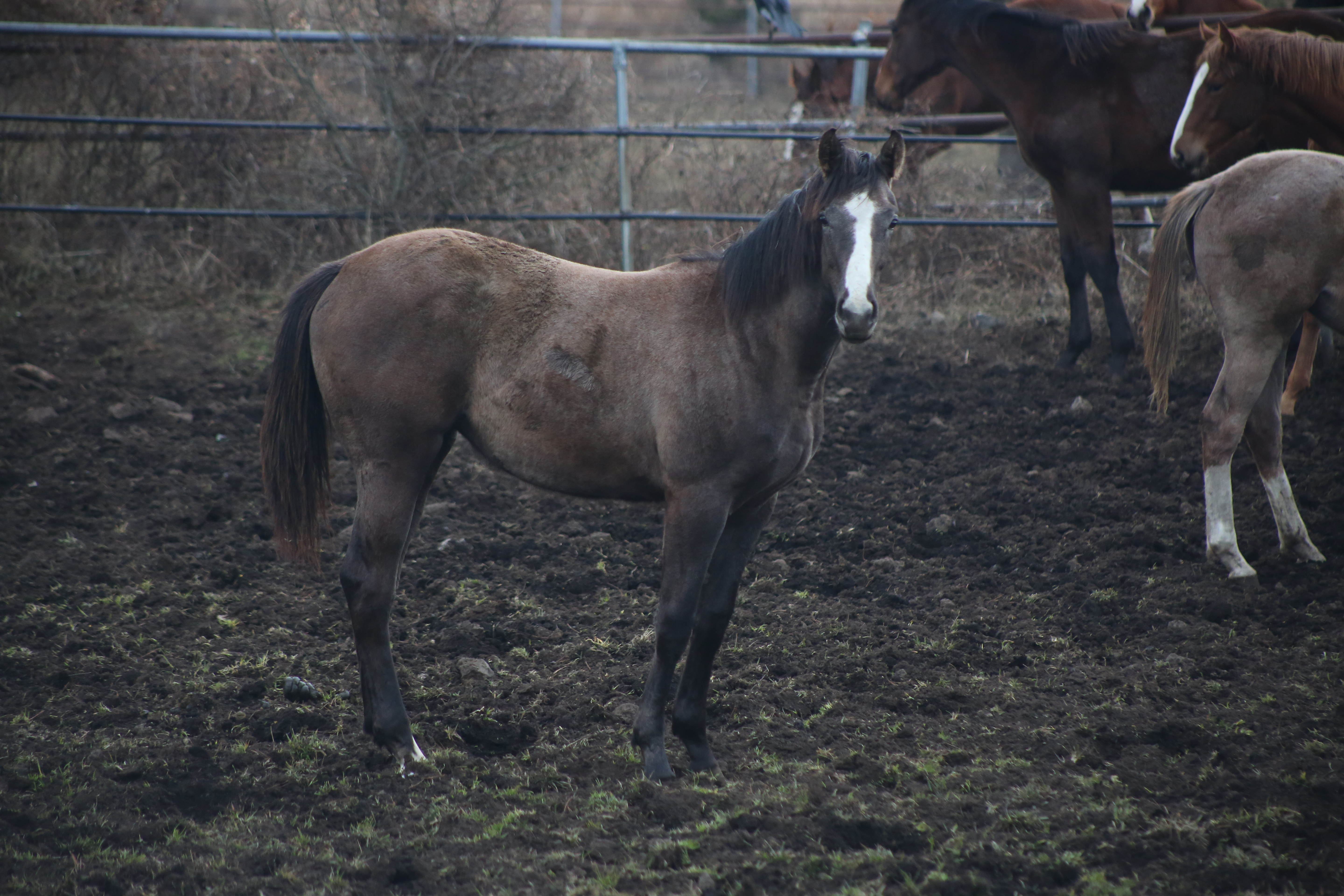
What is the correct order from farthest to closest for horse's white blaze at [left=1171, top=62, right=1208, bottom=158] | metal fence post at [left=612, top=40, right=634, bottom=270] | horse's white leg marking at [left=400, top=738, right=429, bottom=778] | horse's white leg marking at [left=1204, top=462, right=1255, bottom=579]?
metal fence post at [left=612, top=40, right=634, bottom=270] → horse's white blaze at [left=1171, top=62, right=1208, bottom=158] → horse's white leg marking at [left=1204, top=462, right=1255, bottom=579] → horse's white leg marking at [left=400, top=738, right=429, bottom=778]

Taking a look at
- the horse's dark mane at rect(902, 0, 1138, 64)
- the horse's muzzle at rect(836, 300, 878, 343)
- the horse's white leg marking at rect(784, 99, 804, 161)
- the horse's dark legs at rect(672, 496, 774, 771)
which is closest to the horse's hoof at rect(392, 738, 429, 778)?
the horse's dark legs at rect(672, 496, 774, 771)

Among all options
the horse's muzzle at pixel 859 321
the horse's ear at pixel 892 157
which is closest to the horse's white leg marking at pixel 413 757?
the horse's muzzle at pixel 859 321

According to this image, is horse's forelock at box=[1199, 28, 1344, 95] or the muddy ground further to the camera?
horse's forelock at box=[1199, 28, 1344, 95]

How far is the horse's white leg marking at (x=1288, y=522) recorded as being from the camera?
4.51 m

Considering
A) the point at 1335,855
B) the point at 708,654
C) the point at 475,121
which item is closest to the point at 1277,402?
the point at 1335,855

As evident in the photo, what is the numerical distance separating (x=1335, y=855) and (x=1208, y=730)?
0.70 m

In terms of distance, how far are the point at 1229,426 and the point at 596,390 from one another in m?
2.99

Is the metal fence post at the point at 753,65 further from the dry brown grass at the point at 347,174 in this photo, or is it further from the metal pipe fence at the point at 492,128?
the metal pipe fence at the point at 492,128

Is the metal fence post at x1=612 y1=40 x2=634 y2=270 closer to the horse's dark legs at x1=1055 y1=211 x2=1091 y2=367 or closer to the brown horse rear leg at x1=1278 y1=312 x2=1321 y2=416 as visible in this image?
the horse's dark legs at x1=1055 y1=211 x2=1091 y2=367

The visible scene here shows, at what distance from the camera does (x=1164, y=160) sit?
6582 mm

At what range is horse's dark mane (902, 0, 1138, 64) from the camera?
21.7ft

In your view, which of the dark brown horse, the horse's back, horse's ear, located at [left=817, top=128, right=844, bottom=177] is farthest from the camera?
the dark brown horse

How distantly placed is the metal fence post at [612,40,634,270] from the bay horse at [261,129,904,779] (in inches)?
168

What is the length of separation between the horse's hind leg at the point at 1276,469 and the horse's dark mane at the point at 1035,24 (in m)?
2.97
